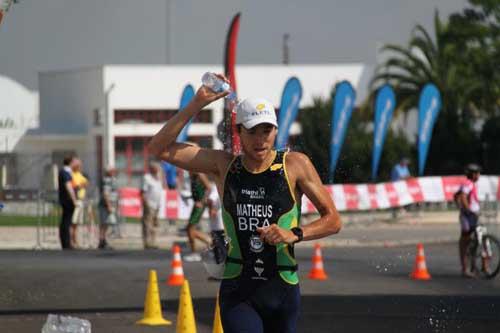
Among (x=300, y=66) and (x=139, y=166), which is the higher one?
(x=300, y=66)

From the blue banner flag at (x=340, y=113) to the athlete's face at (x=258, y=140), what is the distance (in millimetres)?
26461

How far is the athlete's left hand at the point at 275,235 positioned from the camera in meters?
6.26

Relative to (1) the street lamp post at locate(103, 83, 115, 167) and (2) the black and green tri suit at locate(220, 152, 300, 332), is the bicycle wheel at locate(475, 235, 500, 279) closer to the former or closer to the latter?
(2) the black and green tri suit at locate(220, 152, 300, 332)

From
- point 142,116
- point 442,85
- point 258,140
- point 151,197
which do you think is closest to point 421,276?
point 151,197

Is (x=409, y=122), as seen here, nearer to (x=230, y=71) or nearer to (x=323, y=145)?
(x=323, y=145)

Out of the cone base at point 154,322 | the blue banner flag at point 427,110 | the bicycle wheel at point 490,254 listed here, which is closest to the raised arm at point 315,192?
the cone base at point 154,322

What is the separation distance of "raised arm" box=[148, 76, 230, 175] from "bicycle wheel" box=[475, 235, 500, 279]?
12.0 metres

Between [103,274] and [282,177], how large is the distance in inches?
475

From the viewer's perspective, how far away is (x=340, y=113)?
34594 mm

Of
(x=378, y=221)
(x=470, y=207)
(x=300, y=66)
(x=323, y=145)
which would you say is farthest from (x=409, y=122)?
(x=470, y=207)

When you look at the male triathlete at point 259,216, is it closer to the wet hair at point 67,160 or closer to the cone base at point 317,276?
the cone base at point 317,276

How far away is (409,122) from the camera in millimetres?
68500

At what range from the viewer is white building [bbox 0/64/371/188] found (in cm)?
6069

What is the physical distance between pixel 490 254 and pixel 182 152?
12124mm
